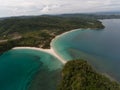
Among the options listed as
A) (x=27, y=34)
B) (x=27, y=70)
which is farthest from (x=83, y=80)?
(x=27, y=34)

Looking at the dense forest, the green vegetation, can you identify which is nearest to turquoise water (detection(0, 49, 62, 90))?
the green vegetation

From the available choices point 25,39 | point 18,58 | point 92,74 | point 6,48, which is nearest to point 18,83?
point 92,74

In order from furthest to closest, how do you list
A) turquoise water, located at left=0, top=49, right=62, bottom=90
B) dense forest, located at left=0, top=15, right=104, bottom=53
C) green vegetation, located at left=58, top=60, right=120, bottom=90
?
1. dense forest, located at left=0, top=15, right=104, bottom=53
2. turquoise water, located at left=0, top=49, right=62, bottom=90
3. green vegetation, located at left=58, top=60, right=120, bottom=90

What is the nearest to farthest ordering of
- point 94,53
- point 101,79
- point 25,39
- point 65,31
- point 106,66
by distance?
point 101,79 → point 106,66 → point 94,53 → point 25,39 → point 65,31

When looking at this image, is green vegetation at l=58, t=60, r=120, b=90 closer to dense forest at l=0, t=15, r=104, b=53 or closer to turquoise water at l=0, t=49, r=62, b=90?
turquoise water at l=0, t=49, r=62, b=90

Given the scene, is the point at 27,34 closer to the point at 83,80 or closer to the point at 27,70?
the point at 27,70

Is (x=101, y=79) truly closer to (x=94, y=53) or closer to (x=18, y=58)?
(x=94, y=53)
